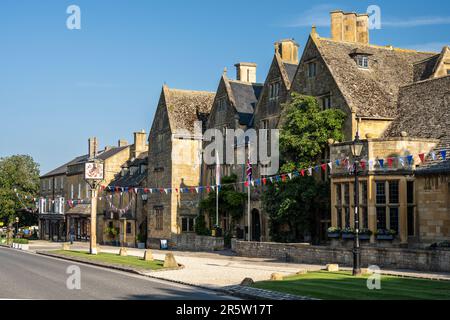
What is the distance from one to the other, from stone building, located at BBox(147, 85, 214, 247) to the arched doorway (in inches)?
310

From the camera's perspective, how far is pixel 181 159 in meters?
60.1

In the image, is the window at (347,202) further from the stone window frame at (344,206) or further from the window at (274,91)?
the window at (274,91)

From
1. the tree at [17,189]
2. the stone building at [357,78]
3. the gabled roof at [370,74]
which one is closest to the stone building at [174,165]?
the stone building at [357,78]

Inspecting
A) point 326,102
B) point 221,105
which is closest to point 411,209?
point 326,102

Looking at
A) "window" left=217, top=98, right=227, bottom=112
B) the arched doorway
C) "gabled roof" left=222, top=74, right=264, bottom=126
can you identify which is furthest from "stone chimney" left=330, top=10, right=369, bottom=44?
the arched doorway

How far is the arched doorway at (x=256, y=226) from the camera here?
51.0 metres

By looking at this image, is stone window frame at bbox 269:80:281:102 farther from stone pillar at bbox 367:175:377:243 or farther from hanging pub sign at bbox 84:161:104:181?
stone pillar at bbox 367:175:377:243

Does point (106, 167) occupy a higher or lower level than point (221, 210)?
higher

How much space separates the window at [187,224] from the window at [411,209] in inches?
1064

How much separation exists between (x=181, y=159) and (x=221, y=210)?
7563mm

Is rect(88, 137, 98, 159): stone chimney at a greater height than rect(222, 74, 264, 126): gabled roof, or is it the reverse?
rect(222, 74, 264, 126): gabled roof

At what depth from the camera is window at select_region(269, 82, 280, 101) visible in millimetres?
50188
